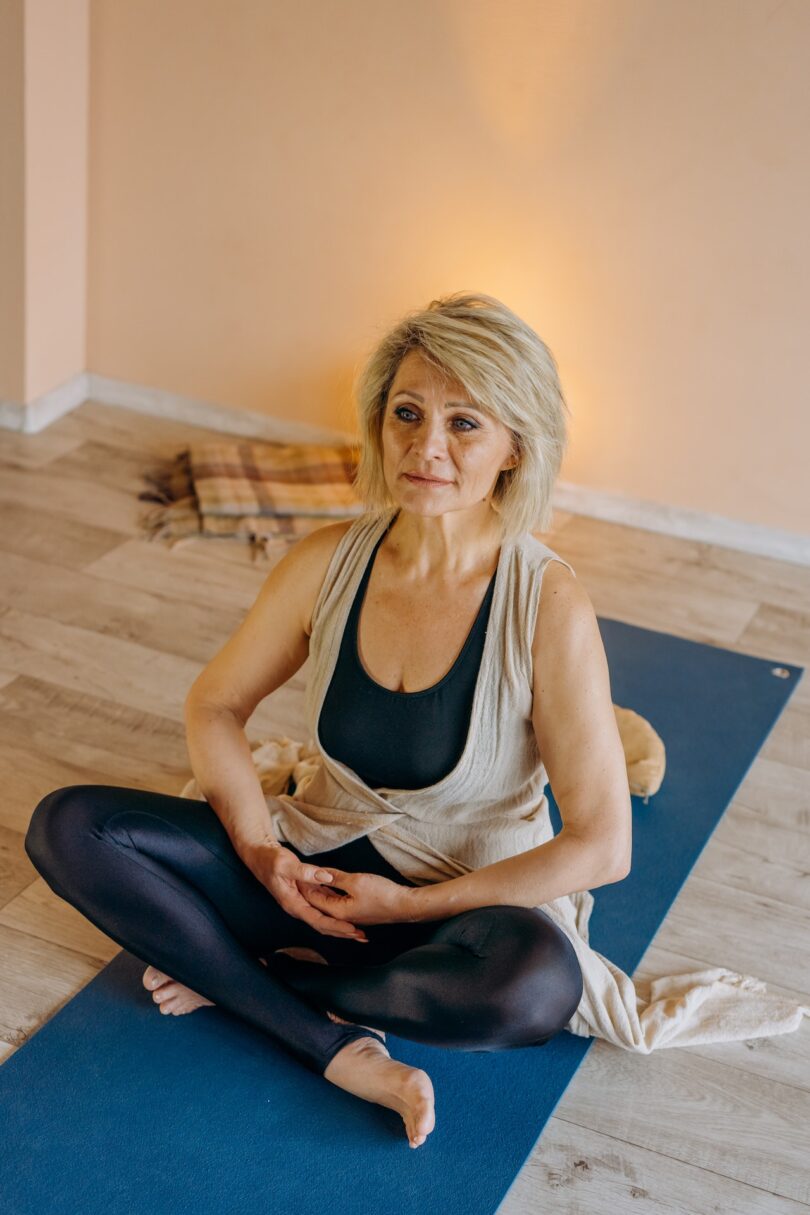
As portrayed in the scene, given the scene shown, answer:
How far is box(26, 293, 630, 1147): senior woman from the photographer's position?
68.7 inches

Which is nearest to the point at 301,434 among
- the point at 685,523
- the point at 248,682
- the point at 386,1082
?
the point at 685,523

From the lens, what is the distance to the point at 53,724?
2.61 meters

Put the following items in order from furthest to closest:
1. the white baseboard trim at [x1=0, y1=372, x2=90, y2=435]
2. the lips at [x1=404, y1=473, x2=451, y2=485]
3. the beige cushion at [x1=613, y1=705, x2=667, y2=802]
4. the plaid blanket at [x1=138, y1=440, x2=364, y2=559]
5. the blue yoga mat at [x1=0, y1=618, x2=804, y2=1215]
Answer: the white baseboard trim at [x1=0, y1=372, x2=90, y2=435]
the plaid blanket at [x1=138, y1=440, x2=364, y2=559]
the beige cushion at [x1=613, y1=705, x2=667, y2=802]
the lips at [x1=404, y1=473, x2=451, y2=485]
the blue yoga mat at [x1=0, y1=618, x2=804, y2=1215]

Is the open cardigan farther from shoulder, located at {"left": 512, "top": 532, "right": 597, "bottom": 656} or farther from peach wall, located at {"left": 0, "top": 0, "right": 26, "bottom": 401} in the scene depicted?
peach wall, located at {"left": 0, "top": 0, "right": 26, "bottom": 401}

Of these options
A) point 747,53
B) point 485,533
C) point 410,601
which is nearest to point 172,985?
point 410,601

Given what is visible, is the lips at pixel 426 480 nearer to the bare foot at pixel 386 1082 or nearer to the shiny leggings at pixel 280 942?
the shiny leggings at pixel 280 942

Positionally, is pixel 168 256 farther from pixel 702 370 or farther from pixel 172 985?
pixel 172 985

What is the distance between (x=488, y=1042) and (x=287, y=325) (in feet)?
8.52

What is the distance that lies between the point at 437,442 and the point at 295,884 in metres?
0.60

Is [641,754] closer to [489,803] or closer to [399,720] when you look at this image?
[489,803]

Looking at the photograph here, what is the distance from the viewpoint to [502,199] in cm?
358

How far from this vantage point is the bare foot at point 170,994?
6.32 feet

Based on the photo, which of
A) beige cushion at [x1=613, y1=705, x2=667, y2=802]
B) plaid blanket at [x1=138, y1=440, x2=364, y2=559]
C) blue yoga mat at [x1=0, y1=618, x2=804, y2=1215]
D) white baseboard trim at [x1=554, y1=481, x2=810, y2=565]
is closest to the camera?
blue yoga mat at [x1=0, y1=618, x2=804, y2=1215]

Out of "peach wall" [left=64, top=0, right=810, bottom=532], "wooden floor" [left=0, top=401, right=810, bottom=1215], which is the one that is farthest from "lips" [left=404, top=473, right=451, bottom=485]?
"peach wall" [left=64, top=0, right=810, bottom=532]
